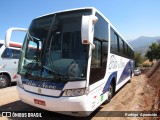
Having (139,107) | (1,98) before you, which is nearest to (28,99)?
(1,98)

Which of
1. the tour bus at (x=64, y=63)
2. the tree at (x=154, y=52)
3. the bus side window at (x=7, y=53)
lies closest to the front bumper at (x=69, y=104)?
the tour bus at (x=64, y=63)

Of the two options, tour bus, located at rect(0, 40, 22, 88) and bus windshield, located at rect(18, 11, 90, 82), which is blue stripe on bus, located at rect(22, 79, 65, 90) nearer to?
bus windshield, located at rect(18, 11, 90, 82)

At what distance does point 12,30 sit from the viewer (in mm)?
6215

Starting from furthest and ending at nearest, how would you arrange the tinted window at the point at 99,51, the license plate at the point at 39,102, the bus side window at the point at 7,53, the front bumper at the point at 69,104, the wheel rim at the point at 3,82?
the bus side window at the point at 7,53 → the wheel rim at the point at 3,82 → the tinted window at the point at 99,51 → the license plate at the point at 39,102 → the front bumper at the point at 69,104

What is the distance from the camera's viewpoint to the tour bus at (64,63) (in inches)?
191

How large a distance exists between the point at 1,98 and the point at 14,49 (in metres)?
4.75

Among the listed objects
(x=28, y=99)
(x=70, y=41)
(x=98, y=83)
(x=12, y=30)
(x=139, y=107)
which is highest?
(x=12, y=30)

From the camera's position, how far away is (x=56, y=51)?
5.34m

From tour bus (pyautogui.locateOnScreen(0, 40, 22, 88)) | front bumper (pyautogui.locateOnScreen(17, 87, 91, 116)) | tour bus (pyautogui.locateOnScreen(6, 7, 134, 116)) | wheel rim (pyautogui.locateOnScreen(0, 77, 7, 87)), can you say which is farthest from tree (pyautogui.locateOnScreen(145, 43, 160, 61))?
front bumper (pyautogui.locateOnScreen(17, 87, 91, 116))

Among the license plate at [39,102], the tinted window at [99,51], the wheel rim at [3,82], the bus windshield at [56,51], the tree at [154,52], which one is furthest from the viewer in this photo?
the tree at [154,52]

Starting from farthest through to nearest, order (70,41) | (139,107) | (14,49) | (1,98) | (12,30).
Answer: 1. (14,49)
2. (1,98)
3. (139,107)
4. (12,30)
5. (70,41)

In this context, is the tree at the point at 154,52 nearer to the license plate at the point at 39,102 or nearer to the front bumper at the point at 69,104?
the front bumper at the point at 69,104

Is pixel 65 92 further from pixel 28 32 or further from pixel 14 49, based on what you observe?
pixel 14 49

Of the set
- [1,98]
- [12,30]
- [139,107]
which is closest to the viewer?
[12,30]
